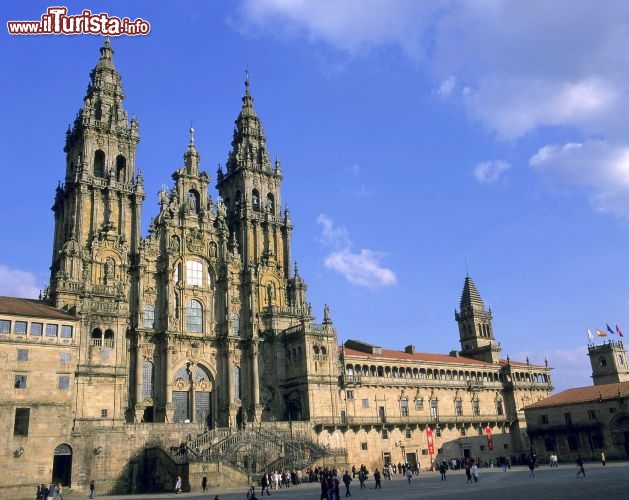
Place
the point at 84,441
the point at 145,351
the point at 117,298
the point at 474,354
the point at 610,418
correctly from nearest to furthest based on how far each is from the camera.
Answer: the point at 84,441 → the point at 117,298 → the point at 145,351 → the point at 610,418 → the point at 474,354

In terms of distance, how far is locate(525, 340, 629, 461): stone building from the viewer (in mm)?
73000

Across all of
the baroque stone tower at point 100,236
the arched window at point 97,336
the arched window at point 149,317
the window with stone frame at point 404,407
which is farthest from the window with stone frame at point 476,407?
the arched window at point 97,336

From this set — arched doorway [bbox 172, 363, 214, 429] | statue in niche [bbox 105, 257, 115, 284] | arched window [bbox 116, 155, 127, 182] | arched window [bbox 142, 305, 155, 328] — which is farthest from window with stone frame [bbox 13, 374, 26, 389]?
arched window [bbox 116, 155, 127, 182]

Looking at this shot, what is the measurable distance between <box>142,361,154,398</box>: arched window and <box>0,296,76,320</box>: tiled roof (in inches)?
463

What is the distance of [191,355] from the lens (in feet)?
224

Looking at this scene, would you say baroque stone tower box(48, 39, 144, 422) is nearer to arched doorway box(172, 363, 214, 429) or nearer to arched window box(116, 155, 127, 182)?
arched window box(116, 155, 127, 182)

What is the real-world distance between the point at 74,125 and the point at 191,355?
3008 cm

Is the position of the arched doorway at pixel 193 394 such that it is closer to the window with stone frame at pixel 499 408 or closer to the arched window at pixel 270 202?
the arched window at pixel 270 202

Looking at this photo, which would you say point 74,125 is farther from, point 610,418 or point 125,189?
point 610,418

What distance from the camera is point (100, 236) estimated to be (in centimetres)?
6531

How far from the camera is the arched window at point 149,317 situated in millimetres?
66438

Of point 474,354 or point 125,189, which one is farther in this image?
point 474,354

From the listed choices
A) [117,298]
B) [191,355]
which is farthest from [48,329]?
[191,355]

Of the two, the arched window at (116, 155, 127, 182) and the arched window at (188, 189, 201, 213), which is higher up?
the arched window at (116, 155, 127, 182)
